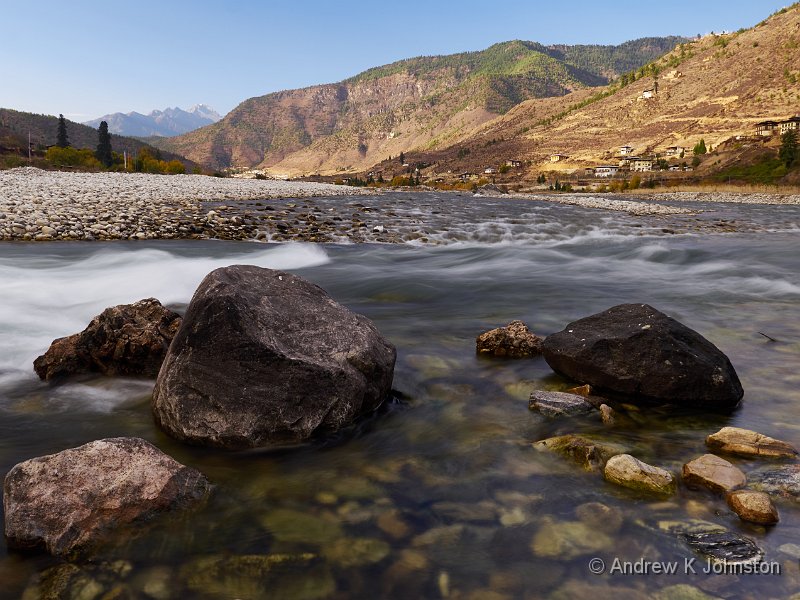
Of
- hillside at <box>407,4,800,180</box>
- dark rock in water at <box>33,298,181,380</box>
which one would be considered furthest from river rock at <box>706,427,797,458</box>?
hillside at <box>407,4,800,180</box>

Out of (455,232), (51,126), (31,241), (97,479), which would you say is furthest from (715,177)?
(51,126)

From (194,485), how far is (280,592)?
1.17 m

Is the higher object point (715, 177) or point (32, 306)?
point (715, 177)

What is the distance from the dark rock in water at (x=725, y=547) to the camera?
315cm

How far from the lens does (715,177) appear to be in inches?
3322

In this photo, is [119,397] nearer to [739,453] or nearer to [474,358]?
[474,358]

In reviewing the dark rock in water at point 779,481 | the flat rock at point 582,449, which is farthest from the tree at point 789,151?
the flat rock at point 582,449

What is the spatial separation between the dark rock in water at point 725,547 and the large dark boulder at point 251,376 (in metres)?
2.95

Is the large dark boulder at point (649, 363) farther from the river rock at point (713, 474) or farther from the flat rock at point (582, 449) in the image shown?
the river rock at point (713, 474)

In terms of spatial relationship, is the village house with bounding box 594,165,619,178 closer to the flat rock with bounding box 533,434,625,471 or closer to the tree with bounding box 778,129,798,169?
the tree with bounding box 778,129,798,169

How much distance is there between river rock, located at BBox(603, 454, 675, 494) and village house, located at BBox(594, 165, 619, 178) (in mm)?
127612

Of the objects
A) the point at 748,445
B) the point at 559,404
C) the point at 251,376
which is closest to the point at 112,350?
the point at 251,376

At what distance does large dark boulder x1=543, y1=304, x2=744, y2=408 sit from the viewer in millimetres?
5410

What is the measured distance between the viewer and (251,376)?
15.2 ft
